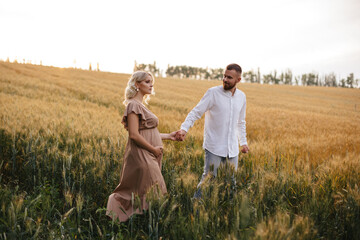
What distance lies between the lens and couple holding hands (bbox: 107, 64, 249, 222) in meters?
2.27

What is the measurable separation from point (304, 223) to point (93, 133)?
3.82m

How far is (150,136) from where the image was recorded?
93.8 inches

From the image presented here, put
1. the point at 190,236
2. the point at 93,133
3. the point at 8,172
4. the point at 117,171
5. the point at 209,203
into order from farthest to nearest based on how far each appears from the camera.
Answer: the point at 93,133 < the point at 8,172 < the point at 117,171 < the point at 209,203 < the point at 190,236

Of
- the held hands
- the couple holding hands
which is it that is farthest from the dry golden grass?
the held hands

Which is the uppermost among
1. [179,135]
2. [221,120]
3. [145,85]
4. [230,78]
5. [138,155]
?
[230,78]

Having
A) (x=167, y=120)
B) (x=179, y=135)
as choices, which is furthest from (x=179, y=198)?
(x=167, y=120)

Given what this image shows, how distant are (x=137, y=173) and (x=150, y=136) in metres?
0.40

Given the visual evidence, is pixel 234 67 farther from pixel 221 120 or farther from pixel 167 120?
pixel 167 120

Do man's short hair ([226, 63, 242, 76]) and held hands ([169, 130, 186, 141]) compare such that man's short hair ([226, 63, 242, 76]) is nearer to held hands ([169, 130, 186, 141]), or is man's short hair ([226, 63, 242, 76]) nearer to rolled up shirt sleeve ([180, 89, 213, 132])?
rolled up shirt sleeve ([180, 89, 213, 132])

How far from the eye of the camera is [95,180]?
9.24 ft

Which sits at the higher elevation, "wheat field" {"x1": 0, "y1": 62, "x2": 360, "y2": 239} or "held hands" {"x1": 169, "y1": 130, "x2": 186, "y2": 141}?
"held hands" {"x1": 169, "y1": 130, "x2": 186, "y2": 141}

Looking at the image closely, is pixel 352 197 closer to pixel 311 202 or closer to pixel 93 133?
pixel 311 202

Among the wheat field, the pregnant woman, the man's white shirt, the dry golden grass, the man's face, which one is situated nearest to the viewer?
the wheat field

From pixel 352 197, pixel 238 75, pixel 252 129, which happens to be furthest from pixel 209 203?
pixel 252 129
